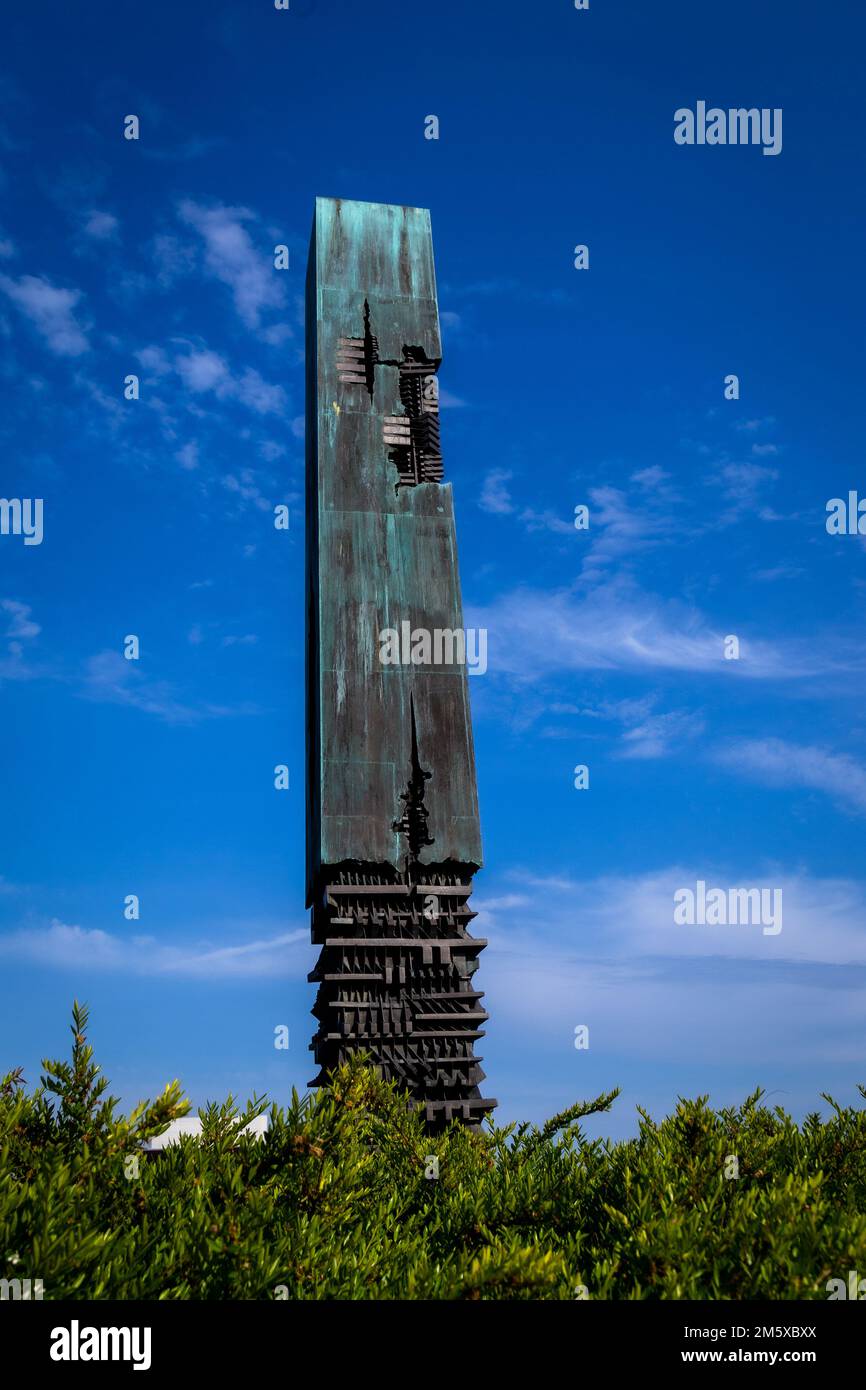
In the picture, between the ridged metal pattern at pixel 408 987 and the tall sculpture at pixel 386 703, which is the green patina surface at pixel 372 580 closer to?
the tall sculpture at pixel 386 703

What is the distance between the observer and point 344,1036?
14.3 metres

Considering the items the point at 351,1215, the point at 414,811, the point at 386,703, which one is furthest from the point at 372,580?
the point at 351,1215

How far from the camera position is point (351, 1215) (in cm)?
513

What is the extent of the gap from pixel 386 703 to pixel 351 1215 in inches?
428

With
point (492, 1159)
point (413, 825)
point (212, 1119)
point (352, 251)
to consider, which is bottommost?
point (492, 1159)

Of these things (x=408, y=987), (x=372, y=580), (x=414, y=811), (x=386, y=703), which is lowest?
(x=408, y=987)

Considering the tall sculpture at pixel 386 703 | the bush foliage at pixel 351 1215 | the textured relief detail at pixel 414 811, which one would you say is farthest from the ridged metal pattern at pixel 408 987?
the bush foliage at pixel 351 1215

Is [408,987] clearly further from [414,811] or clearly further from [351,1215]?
[351,1215]

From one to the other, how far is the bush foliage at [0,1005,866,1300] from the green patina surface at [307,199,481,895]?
912 cm

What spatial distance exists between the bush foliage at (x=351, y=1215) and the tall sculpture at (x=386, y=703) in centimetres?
844

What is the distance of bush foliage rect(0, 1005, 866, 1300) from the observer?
409 cm
